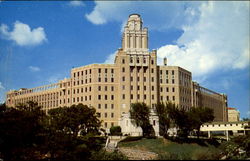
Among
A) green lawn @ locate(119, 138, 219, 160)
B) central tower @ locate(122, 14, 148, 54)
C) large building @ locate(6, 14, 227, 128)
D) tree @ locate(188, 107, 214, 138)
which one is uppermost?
central tower @ locate(122, 14, 148, 54)

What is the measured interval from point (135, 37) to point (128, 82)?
15367 millimetres

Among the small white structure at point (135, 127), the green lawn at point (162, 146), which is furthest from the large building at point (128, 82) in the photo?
the green lawn at point (162, 146)

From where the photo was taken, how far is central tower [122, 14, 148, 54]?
105062 mm

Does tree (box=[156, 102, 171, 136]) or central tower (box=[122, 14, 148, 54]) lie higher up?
central tower (box=[122, 14, 148, 54])

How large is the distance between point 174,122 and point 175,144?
7.03m

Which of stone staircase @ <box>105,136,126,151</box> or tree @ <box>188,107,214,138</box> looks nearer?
stone staircase @ <box>105,136,126,151</box>

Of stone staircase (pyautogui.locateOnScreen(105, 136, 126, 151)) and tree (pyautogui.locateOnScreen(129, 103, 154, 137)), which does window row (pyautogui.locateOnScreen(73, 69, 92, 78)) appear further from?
stone staircase (pyautogui.locateOnScreen(105, 136, 126, 151))

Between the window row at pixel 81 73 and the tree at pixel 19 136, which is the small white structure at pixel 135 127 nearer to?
the window row at pixel 81 73

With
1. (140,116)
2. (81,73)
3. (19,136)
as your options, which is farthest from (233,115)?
(19,136)

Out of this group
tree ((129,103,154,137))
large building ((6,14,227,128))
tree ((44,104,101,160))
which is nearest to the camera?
tree ((44,104,101,160))

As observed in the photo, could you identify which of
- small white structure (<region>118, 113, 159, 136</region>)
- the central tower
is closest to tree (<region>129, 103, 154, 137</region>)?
small white structure (<region>118, 113, 159, 136</region>)

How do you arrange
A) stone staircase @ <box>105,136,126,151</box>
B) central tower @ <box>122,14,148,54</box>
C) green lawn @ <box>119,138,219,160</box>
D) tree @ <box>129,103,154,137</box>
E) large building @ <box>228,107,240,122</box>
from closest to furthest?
stone staircase @ <box>105,136,126,151</box> → green lawn @ <box>119,138,219,160</box> → tree @ <box>129,103,154,137</box> → central tower @ <box>122,14,148,54</box> → large building @ <box>228,107,240,122</box>

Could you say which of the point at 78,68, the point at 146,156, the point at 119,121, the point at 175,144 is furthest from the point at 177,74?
the point at 146,156

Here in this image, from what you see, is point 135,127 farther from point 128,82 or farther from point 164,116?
point 128,82
